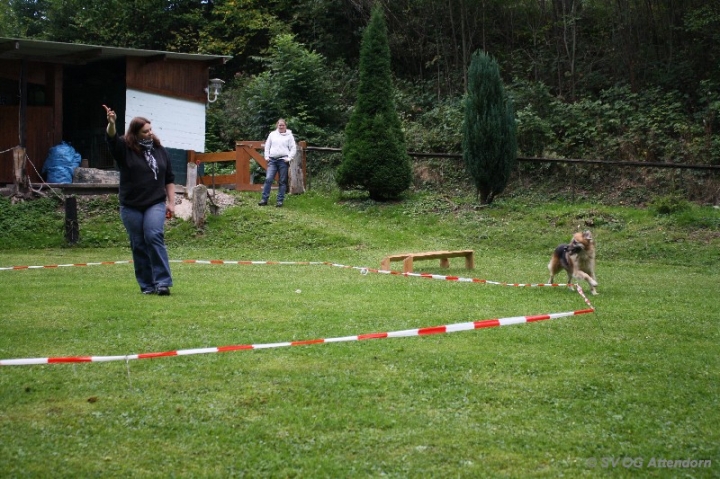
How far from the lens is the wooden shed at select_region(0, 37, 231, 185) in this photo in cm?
2162

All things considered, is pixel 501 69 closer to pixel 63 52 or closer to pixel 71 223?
pixel 63 52

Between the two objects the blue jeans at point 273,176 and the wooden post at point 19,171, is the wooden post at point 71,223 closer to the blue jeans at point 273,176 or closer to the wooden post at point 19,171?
the wooden post at point 19,171

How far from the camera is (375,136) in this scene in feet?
70.2

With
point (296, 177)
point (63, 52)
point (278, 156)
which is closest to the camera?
point (63, 52)

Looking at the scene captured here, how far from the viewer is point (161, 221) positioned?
993 centimetres

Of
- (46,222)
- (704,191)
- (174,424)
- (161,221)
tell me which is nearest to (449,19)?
(704,191)

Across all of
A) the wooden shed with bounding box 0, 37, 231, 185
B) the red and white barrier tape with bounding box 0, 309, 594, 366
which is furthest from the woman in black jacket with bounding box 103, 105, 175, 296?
the wooden shed with bounding box 0, 37, 231, 185

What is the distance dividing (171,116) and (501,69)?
1372 cm

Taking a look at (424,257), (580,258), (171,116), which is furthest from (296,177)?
(580,258)

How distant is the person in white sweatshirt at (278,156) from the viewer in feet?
69.8

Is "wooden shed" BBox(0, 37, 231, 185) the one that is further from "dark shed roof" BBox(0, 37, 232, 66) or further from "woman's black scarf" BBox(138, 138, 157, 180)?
"woman's black scarf" BBox(138, 138, 157, 180)

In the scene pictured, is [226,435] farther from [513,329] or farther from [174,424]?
[513,329]

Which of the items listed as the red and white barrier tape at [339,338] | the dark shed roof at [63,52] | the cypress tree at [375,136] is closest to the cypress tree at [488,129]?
the cypress tree at [375,136]

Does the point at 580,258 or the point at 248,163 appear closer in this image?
the point at 580,258
